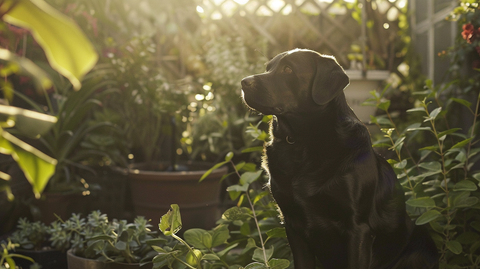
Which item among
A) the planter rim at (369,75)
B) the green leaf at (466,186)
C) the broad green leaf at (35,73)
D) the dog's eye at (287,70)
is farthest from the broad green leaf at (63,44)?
the planter rim at (369,75)

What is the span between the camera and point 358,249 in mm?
1190

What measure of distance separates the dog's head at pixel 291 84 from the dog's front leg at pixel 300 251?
1.31 feet

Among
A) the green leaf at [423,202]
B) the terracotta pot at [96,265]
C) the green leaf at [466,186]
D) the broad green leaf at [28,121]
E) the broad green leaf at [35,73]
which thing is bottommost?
the terracotta pot at [96,265]

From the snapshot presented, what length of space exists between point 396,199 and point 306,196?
0.36m

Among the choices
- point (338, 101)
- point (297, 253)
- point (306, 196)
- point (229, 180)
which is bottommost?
point (229, 180)

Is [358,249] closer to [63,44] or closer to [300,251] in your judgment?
[300,251]

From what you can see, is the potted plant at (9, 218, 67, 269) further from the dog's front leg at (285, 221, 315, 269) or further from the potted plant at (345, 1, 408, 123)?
the potted plant at (345, 1, 408, 123)

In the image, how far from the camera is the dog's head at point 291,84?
1.31m

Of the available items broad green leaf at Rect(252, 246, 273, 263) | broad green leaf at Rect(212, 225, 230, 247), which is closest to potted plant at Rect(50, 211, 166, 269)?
broad green leaf at Rect(212, 225, 230, 247)

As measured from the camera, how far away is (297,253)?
1.37 m

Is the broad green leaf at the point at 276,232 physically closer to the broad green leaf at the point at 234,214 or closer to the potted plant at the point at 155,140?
the broad green leaf at the point at 234,214

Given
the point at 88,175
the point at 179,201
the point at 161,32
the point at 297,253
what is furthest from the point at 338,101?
the point at 161,32

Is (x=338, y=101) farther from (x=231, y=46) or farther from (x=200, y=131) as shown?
(x=231, y=46)

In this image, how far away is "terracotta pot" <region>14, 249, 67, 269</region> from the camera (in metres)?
1.80
